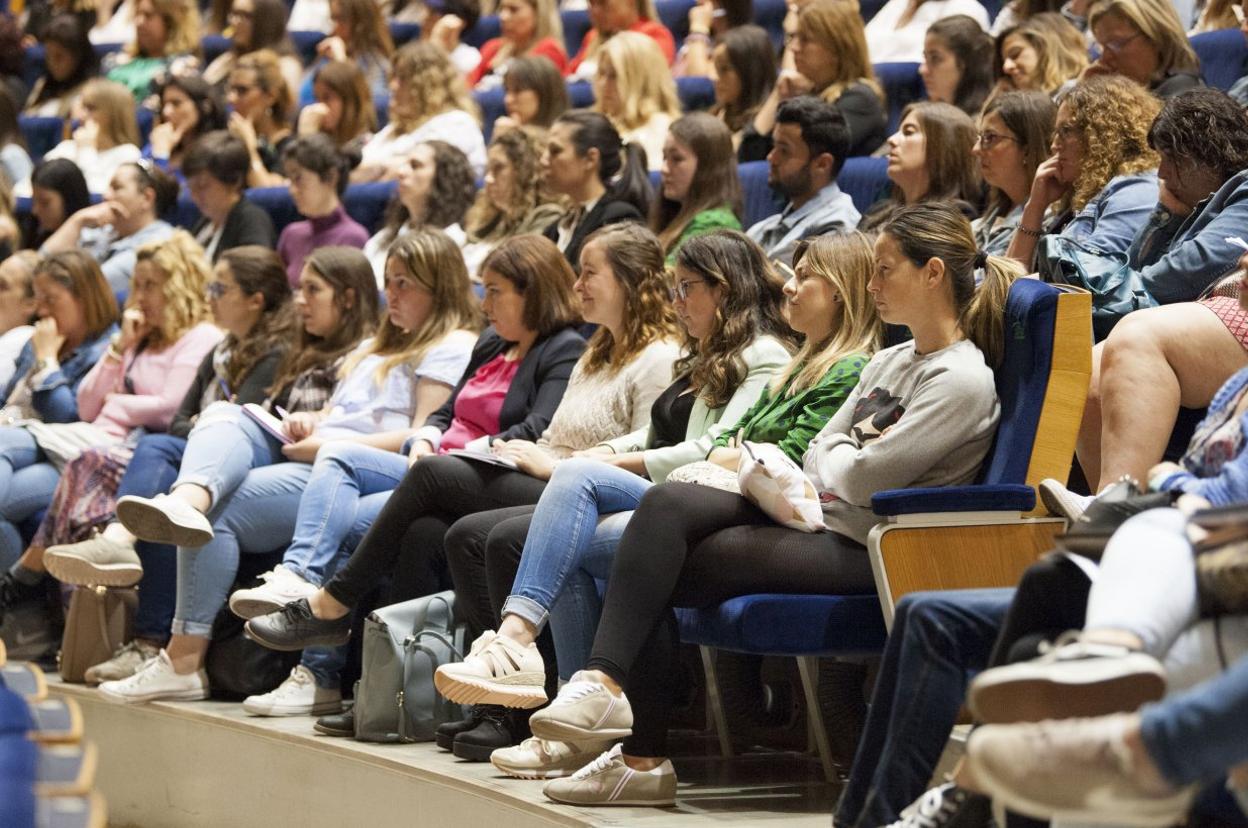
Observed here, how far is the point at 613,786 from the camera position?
2.32 m

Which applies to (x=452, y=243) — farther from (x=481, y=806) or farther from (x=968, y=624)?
(x=968, y=624)

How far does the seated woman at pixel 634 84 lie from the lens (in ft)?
15.0

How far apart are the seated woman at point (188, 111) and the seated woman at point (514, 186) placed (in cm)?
175

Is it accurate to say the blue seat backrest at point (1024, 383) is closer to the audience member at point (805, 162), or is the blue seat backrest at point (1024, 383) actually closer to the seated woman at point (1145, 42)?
the seated woman at point (1145, 42)

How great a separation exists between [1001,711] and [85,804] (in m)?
0.79

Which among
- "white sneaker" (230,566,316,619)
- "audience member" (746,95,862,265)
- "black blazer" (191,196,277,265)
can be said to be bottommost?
"white sneaker" (230,566,316,619)

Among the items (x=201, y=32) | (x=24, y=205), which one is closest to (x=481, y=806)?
(x=24, y=205)

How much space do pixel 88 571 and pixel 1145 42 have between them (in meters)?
Result: 2.26

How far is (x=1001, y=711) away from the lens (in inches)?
58.2

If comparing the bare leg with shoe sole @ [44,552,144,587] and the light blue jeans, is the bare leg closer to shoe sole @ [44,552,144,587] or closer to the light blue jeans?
the light blue jeans

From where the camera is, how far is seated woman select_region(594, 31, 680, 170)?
4.56m

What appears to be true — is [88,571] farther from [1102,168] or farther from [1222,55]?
[1222,55]

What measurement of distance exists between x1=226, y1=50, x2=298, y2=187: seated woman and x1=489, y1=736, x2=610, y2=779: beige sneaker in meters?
3.48

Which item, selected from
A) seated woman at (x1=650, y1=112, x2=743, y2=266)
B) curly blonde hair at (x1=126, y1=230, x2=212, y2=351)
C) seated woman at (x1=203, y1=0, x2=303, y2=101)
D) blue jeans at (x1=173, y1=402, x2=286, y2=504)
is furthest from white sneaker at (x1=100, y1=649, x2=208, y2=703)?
seated woman at (x1=203, y1=0, x2=303, y2=101)
